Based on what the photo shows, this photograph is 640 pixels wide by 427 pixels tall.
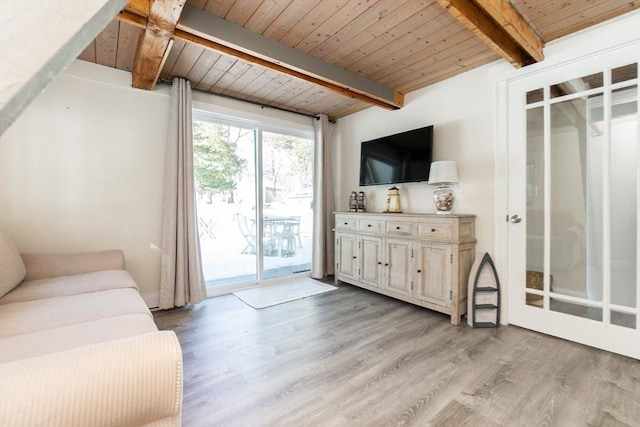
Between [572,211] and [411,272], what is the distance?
139cm

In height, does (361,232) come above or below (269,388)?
above

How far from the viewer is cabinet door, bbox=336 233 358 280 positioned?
11.7ft

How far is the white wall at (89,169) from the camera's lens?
7.97 ft

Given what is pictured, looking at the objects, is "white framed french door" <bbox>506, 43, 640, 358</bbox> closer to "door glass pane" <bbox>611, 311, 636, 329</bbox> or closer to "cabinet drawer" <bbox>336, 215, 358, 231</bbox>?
"door glass pane" <bbox>611, 311, 636, 329</bbox>

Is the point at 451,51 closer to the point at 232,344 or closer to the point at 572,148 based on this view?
the point at 572,148

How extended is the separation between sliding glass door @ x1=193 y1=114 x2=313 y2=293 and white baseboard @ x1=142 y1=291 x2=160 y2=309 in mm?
581

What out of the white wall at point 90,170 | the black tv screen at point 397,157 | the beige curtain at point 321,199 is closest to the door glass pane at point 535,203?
the black tv screen at point 397,157

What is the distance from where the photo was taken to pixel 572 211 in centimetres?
225

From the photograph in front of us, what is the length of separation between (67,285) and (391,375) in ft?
7.51

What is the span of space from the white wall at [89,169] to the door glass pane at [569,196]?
3.69 m

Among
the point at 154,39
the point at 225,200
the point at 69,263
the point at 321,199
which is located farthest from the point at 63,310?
the point at 321,199

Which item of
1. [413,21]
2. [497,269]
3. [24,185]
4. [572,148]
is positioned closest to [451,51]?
[413,21]

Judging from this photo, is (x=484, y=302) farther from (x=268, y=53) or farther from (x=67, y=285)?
(x=67, y=285)

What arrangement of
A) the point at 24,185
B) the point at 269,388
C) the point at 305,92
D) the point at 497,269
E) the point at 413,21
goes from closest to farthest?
Result: the point at 269,388 → the point at 413,21 → the point at 24,185 → the point at 497,269 → the point at 305,92
